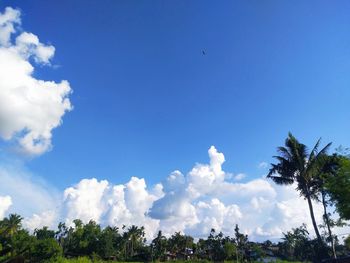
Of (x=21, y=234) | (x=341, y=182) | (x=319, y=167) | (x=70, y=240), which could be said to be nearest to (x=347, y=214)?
(x=341, y=182)

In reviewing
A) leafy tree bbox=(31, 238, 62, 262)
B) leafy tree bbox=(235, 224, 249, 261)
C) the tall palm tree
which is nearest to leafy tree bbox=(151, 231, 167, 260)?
leafy tree bbox=(235, 224, 249, 261)

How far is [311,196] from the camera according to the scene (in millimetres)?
34062

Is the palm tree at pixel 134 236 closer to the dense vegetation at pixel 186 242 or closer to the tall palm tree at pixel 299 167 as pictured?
the dense vegetation at pixel 186 242

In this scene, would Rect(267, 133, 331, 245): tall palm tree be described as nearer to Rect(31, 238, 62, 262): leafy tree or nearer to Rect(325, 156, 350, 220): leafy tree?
Rect(325, 156, 350, 220): leafy tree

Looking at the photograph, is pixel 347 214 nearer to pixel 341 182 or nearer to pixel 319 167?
pixel 341 182

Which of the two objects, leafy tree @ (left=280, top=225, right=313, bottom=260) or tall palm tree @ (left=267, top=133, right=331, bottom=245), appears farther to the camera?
leafy tree @ (left=280, top=225, right=313, bottom=260)

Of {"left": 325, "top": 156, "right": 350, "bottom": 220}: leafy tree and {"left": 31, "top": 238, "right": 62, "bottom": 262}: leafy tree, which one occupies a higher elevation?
{"left": 325, "top": 156, "right": 350, "bottom": 220}: leafy tree

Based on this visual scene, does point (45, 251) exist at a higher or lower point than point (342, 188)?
lower

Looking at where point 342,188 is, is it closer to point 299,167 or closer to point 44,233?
point 299,167

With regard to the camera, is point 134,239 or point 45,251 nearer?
point 45,251

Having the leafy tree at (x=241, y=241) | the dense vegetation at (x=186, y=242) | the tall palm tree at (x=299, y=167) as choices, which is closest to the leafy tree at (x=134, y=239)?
the dense vegetation at (x=186, y=242)

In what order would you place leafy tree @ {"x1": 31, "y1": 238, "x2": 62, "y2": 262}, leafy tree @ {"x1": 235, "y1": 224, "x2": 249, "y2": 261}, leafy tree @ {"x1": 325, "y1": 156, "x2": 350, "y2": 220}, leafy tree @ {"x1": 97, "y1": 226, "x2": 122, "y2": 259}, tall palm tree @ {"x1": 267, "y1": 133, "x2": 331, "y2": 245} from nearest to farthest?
leafy tree @ {"x1": 325, "y1": 156, "x2": 350, "y2": 220}
tall palm tree @ {"x1": 267, "y1": 133, "x2": 331, "y2": 245}
leafy tree @ {"x1": 31, "y1": 238, "x2": 62, "y2": 262}
leafy tree @ {"x1": 97, "y1": 226, "x2": 122, "y2": 259}
leafy tree @ {"x1": 235, "y1": 224, "x2": 249, "y2": 261}

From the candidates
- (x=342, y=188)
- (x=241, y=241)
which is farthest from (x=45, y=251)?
(x=241, y=241)

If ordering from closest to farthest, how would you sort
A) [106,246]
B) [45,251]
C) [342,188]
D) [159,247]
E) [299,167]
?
[342,188], [299,167], [45,251], [106,246], [159,247]
